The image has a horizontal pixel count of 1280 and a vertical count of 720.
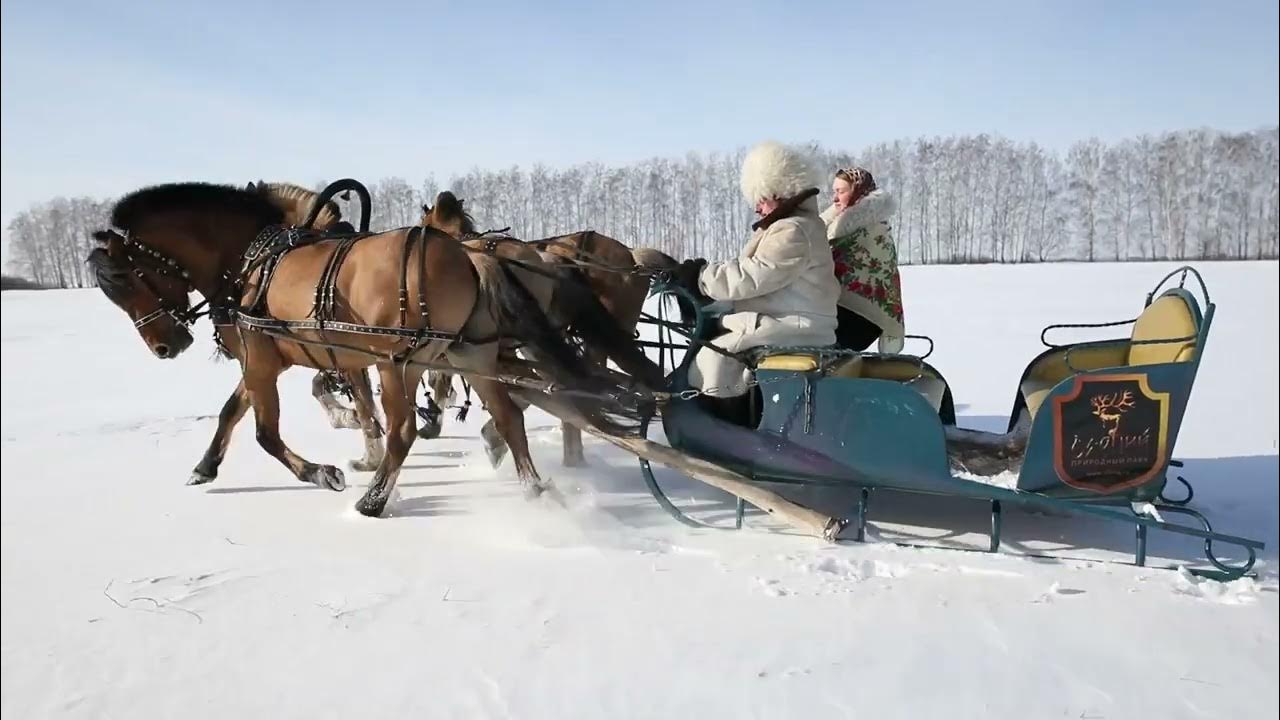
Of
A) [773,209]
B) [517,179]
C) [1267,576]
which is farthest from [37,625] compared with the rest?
[517,179]

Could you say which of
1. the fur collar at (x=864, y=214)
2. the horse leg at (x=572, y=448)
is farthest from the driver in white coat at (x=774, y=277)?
the horse leg at (x=572, y=448)

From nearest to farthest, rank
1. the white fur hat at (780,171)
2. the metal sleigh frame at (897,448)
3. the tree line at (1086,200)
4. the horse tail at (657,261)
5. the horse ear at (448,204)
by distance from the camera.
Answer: the metal sleigh frame at (897,448)
the white fur hat at (780,171)
the horse tail at (657,261)
the horse ear at (448,204)
the tree line at (1086,200)

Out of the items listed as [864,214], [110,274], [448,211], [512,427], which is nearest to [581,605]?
[512,427]

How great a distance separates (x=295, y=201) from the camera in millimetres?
4988

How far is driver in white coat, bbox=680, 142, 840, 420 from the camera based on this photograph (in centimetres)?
350

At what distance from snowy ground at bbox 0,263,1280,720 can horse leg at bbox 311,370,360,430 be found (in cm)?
67

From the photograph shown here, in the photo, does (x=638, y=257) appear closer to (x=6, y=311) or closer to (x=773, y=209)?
(x=773, y=209)

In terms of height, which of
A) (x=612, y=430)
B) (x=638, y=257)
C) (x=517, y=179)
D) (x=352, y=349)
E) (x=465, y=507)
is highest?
(x=517, y=179)

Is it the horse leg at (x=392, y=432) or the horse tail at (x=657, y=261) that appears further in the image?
the horse tail at (x=657, y=261)

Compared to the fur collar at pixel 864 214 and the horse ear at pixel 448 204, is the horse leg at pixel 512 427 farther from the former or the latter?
the fur collar at pixel 864 214

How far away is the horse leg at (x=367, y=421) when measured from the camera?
5.08 m

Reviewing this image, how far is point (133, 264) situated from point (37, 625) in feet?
7.38

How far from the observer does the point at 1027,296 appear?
14633 millimetres

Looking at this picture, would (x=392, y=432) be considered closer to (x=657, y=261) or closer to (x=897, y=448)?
(x=657, y=261)
